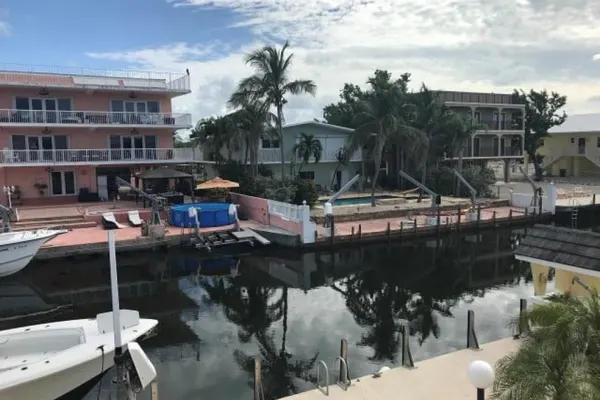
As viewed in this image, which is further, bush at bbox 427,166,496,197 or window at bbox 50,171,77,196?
bush at bbox 427,166,496,197

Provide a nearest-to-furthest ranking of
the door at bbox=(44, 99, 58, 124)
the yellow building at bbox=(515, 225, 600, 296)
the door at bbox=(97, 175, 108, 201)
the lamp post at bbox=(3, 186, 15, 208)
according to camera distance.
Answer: the yellow building at bbox=(515, 225, 600, 296) < the lamp post at bbox=(3, 186, 15, 208) < the door at bbox=(44, 99, 58, 124) < the door at bbox=(97, 175, 108, 201)

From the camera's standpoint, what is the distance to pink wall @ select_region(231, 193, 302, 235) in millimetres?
26203

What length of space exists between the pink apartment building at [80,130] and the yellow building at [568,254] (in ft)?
88.8

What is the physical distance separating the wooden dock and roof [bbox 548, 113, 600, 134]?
5329cm

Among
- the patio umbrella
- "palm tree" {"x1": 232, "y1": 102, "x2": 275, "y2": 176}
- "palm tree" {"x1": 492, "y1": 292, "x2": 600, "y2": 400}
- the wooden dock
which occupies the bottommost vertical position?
the wooden dock

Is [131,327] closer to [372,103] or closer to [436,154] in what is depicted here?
[372,103]

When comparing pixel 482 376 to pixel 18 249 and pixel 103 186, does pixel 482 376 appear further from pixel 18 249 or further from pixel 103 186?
pixel 103 186

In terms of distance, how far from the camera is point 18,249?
66.9ft

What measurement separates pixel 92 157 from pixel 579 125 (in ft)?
174

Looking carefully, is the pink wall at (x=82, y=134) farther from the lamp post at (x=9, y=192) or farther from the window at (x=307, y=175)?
the window at (x=307, y=175)

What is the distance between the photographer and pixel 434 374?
33.4ft

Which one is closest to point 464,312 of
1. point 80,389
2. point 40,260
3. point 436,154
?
point 80,389

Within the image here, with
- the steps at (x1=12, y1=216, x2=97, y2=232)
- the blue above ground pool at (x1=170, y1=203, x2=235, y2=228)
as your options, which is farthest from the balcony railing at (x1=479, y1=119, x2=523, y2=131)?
the steps at (x1=12, y1=216, x2=97, y2=232)

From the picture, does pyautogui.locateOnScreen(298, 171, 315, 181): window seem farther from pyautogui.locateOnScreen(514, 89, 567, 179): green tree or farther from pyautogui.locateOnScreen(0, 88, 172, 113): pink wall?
pyautogui.locateOnScreen(514, 89, 567, 179): green tree
